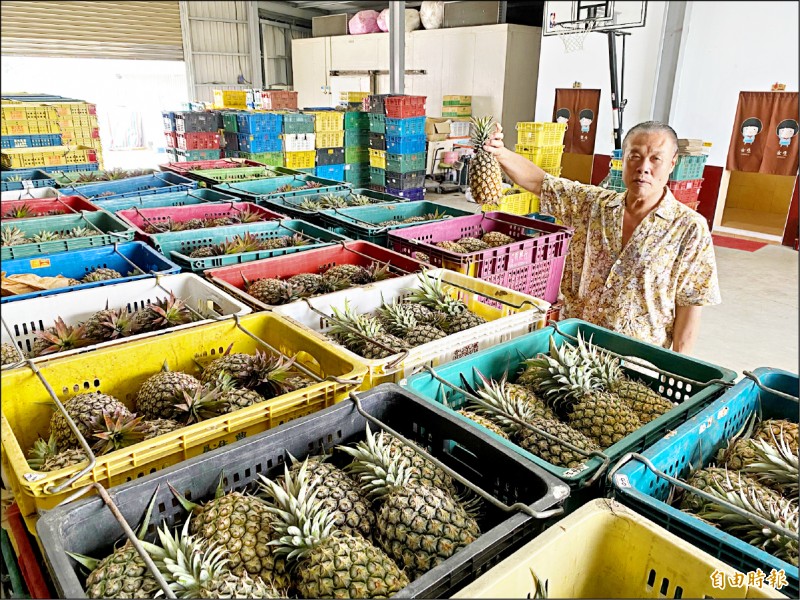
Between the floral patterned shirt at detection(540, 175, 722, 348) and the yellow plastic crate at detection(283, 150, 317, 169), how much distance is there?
6.65 meters

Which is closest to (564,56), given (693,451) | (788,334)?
(788,334)

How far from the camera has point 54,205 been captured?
4230 millimetres

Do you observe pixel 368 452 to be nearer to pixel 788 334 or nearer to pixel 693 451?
pixel 693 451

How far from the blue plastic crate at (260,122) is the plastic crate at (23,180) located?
11.8ft

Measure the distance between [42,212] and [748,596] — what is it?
470 cm

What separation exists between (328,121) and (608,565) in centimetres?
902

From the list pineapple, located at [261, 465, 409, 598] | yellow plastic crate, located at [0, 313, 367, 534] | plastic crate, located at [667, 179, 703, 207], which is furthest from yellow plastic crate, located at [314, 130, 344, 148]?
pineapple, located at [261, 465, 409, 598]

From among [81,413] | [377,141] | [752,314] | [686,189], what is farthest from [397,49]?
[81,413]

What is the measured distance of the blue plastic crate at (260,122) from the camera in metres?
8.58

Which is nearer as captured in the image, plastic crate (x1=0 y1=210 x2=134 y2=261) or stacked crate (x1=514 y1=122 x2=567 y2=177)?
plastic crate (x1=0 y1=210 x2=134 y2=261)

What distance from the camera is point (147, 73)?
16781mm

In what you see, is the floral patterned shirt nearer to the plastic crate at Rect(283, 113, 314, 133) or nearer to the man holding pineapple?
the man holding pineapple

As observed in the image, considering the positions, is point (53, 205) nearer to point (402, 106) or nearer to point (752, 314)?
point (402, 106)

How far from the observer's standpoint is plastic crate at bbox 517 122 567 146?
353 inches
